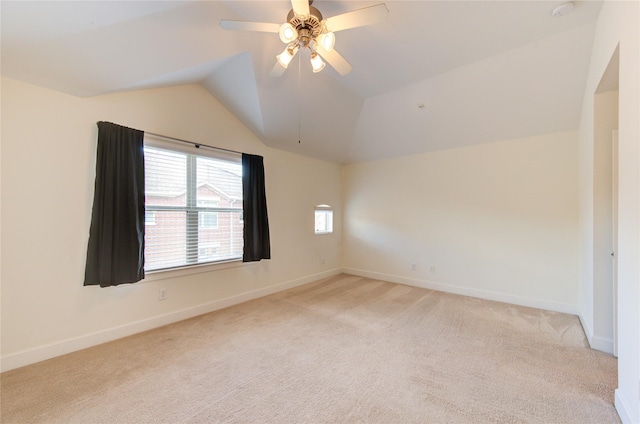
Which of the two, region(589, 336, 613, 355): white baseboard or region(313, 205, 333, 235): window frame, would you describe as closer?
region(589, 336, 613, 355): white baseboard

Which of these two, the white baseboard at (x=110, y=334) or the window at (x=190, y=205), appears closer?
the white baseboard at (x=110, y=334)

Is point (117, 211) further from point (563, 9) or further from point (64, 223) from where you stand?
point (563, 9)

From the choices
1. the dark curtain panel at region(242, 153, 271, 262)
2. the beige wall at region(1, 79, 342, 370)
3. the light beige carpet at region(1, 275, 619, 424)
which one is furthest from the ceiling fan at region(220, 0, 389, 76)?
the light beige carpet at region(1, 275, 619, 424)

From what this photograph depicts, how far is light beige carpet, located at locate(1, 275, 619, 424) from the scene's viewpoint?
1642mm

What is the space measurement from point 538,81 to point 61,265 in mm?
5357

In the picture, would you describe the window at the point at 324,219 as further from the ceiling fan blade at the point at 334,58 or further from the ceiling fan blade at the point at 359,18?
the ceiling fan blade at the point at 359,18

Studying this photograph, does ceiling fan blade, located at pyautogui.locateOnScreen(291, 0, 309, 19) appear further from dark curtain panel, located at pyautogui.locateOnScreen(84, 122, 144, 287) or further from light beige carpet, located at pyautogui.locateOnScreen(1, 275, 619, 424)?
light beige carpet, located at pyautogui.locateOnScreen(1, 275, 619, 424)

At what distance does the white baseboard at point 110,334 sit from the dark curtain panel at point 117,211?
0.55m

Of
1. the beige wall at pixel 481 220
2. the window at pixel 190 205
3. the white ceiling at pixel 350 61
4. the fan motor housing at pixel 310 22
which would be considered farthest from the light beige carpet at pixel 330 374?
the fan motor housing at pixel 310 22

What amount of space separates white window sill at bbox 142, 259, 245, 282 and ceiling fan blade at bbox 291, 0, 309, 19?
2931mm

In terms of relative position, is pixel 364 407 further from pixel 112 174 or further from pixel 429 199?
pixel 429 199

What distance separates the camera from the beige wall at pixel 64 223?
2062mm

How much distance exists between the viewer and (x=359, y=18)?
5.48ft
